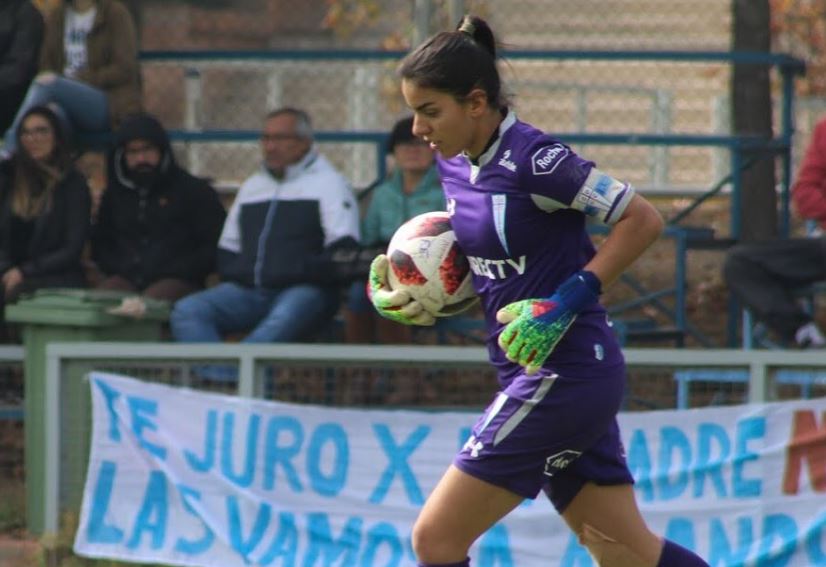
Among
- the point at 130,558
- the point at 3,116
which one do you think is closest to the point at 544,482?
the point at 130,558

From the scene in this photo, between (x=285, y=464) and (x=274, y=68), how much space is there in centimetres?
620

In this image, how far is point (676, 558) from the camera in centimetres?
488

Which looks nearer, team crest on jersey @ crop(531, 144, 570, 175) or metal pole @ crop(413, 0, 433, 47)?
team crest on jersey @ crop(531, 144, 570, 175)

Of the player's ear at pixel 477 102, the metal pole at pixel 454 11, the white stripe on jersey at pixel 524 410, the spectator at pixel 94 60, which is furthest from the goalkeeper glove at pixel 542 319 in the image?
the spectator at pixel 94 60

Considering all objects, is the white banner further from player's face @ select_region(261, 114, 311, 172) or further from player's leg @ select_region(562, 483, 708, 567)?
player's face @ select_region(261, 114, 311, 172)

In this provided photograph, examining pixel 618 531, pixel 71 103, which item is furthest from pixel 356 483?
pixel 71 103

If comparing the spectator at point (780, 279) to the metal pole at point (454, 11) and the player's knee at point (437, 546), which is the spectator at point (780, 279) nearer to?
the metal pole at point (454, 11)

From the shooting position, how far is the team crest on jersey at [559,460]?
4680mm

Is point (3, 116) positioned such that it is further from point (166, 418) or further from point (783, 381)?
point (783, 381)

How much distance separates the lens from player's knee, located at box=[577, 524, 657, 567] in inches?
191

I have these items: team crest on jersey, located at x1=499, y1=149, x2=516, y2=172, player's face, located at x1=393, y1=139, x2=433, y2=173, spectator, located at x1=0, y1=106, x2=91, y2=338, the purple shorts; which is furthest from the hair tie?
spectator, located at x1=0, y1=106, x2=91, y2=338

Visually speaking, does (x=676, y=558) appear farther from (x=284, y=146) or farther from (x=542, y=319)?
(x=284, y=146)

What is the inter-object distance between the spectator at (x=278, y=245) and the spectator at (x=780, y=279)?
1.92 meters

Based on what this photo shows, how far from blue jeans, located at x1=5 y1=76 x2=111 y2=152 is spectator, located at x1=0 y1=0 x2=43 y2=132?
0.22 feet
